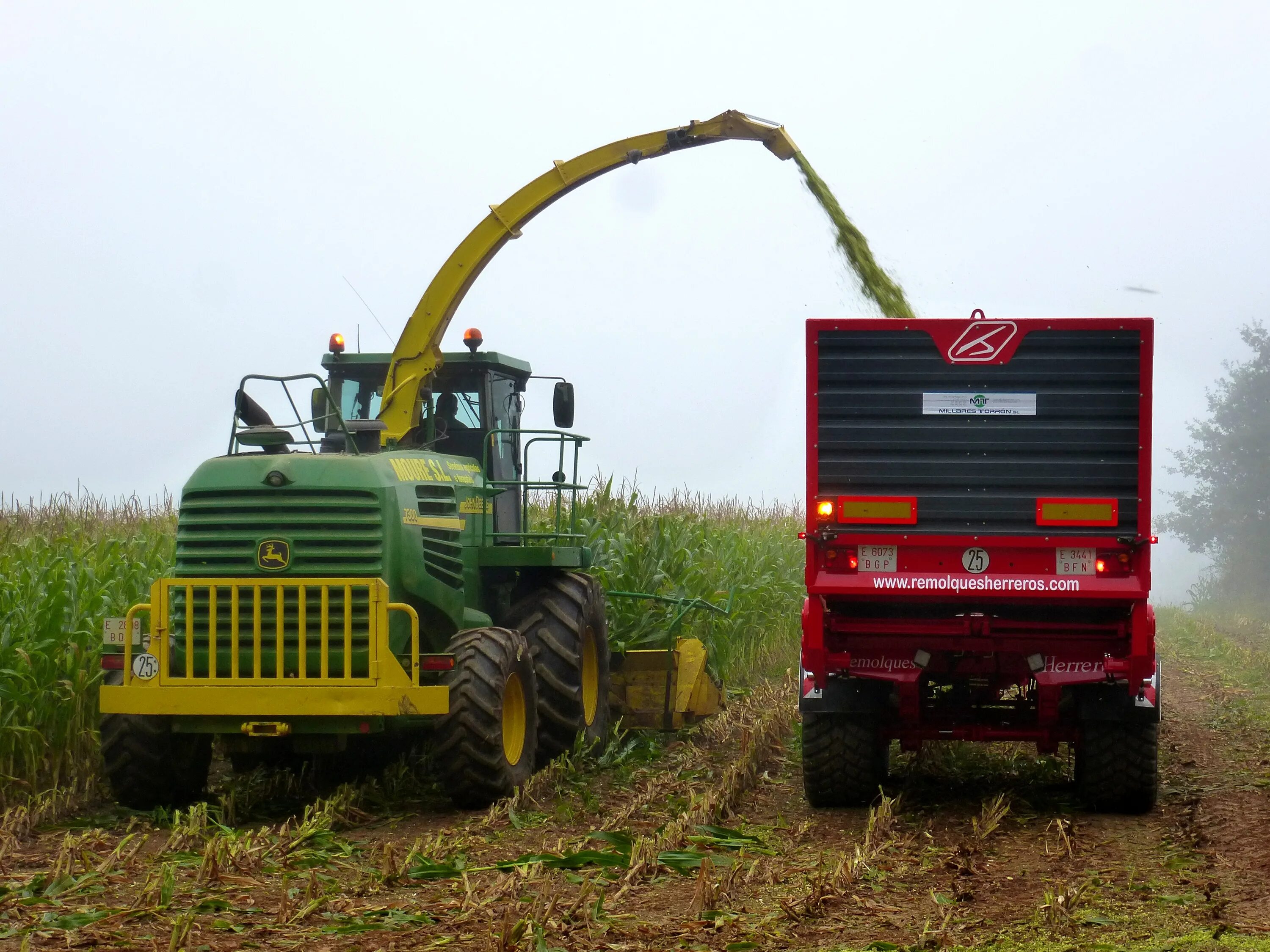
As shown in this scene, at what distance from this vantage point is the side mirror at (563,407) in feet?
33.5

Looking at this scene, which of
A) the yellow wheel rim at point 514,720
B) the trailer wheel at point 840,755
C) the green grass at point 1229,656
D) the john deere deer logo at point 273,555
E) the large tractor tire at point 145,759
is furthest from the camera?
the green grass at point 1229,656

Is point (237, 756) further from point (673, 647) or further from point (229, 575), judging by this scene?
point (673, 647)

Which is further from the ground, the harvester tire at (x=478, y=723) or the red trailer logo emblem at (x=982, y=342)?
the red trailer logo emblem at (x=982, y=342)

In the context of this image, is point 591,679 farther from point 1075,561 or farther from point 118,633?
point 1075,561

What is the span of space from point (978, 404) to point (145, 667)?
485 centimetres

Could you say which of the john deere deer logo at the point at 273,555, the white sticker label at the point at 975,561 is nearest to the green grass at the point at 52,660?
the john deere deer logo at the point at 273,555

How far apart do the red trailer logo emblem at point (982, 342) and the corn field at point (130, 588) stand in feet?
16.1

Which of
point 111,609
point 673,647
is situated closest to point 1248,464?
point 673,647

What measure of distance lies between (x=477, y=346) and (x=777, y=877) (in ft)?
16.9

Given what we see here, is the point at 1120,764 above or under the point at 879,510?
under

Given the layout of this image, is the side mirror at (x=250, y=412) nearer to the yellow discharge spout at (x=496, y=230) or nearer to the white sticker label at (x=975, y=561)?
the yellow discharge spout at (x=496, y=230)

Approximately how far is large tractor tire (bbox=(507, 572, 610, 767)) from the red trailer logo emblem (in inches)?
121

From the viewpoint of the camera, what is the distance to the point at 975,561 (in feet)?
27.1

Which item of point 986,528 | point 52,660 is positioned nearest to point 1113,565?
point 986,528
